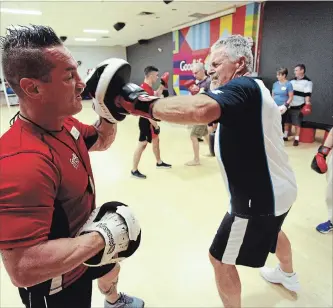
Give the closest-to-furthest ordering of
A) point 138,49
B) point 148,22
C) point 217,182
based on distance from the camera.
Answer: point 217,182 < point 148,22 < point 138,49

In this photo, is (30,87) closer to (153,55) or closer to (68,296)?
(68,296)

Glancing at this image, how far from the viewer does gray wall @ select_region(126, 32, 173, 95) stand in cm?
1051

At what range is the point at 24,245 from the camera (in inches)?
27.3

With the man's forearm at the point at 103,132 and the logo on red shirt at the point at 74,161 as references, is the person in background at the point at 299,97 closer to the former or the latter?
the man's forearm at the point at 103,132

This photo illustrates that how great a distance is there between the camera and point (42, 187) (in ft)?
2.46

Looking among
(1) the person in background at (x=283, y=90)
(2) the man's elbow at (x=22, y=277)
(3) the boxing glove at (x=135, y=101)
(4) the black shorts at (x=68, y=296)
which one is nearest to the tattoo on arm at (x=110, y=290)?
(4) the black shorts at (x=68, y=296)

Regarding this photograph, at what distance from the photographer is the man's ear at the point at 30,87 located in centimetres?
83

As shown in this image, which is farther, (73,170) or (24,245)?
(73,170)

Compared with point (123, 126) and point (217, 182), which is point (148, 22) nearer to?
point (123, 126)

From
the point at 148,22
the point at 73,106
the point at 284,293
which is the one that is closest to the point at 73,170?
the point at 73,106

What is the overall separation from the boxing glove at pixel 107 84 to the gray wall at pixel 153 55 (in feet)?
30.8

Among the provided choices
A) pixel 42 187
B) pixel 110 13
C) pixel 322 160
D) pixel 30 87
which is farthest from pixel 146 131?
pixel 110 13

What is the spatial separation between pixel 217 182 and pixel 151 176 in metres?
0.88

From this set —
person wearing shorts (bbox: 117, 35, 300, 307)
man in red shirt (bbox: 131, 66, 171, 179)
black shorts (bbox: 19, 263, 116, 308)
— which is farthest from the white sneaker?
man in red shirt (bbox: 131, 66, 171, 179)
